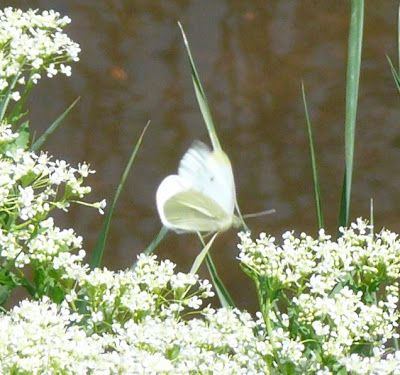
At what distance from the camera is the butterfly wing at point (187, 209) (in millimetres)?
952

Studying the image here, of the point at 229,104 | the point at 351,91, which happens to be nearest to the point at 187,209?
the point at 351,91

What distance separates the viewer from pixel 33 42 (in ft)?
2.72

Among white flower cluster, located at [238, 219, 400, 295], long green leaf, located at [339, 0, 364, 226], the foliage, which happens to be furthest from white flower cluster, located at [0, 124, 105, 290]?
long green leaf, located at [339, 0, 364, 226]

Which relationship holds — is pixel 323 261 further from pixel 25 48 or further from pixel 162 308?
pixel 25 48

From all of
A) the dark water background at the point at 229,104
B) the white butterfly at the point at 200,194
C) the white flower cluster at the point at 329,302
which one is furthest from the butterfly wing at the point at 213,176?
the dark water background at the point at 229,104

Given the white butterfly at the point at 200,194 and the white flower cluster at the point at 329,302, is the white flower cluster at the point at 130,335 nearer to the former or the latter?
the white flower cluster at the point at 329,302

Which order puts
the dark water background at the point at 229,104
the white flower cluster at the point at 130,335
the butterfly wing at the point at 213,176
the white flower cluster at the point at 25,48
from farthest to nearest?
the dark water background at the point at 229,104 < the butterfly wing at the point at 213,176 < the white flower cluster at the point at 25,48 < the white flower cluster at the point at 130,335

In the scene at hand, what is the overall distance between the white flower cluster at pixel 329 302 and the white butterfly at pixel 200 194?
16cm

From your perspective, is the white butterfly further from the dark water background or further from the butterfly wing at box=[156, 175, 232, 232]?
the dark water background

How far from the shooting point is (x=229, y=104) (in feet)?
6.84

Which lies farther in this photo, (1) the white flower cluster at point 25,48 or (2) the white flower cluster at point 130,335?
(1) the white flower cluster at point 25,48

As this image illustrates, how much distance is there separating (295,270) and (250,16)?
144 centimetres

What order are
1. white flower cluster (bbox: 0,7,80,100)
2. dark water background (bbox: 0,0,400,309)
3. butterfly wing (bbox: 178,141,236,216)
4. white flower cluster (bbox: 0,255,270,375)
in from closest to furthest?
white flower cluster (bbox: 0,255,270,375), white flower cluster (bbox: 0,7,80,100), butterfly wing (bbox: 178,141,236,216), dark water background (bbox: 0,0,400,309)

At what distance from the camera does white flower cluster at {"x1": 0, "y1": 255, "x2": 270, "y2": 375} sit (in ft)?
2.19
